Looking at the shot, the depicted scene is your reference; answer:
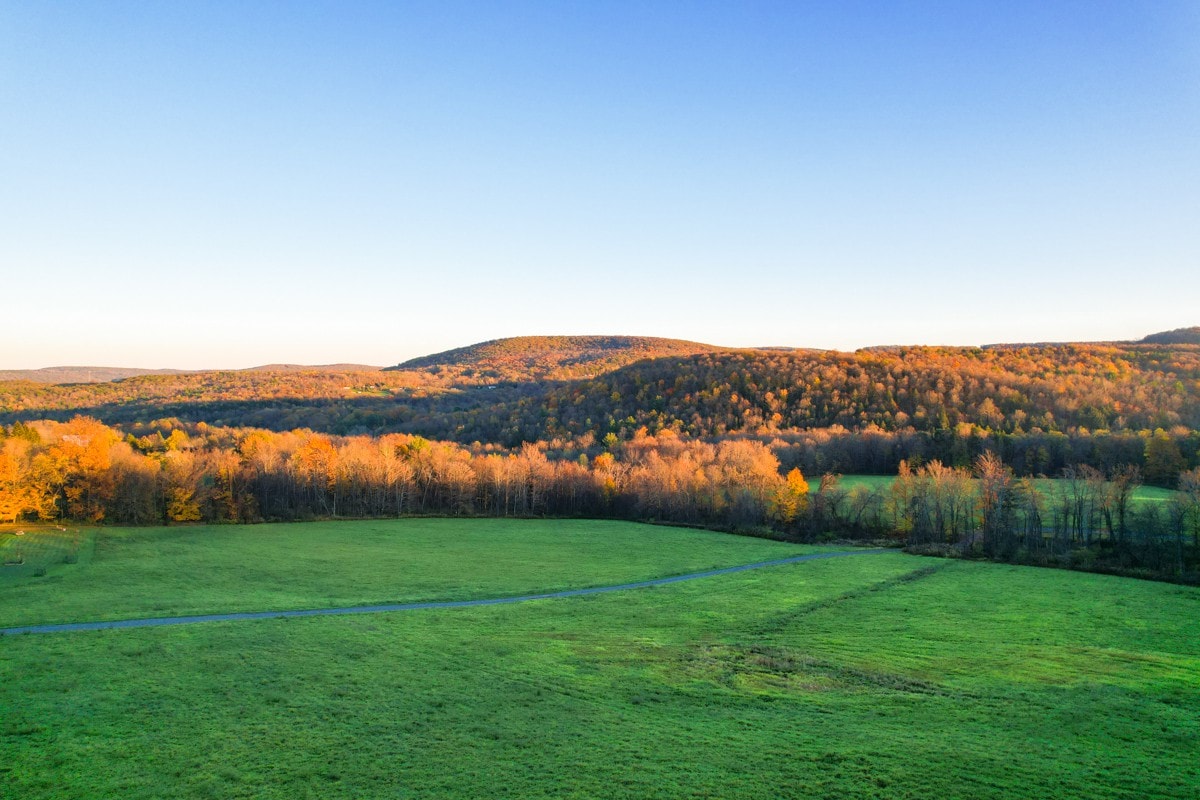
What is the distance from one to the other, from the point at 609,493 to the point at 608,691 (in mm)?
62761

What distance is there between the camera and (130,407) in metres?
166

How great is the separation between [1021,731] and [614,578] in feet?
104

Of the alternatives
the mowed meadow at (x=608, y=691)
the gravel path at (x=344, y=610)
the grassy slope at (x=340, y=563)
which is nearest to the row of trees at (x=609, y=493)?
the grassy slope at (x=340, y=563)

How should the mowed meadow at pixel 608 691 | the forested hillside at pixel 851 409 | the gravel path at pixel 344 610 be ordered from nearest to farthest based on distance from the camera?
the mowed meadow at pixel 608 691 < the gravel path at pixel 344 610 < the forested hillside at pixel 851 409

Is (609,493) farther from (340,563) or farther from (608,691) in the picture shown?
(608,691)

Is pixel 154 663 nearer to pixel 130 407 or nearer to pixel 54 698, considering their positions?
pixel 54 698

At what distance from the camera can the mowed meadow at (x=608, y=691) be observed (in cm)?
1725

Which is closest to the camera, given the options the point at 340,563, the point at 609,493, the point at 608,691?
the point at 608,691

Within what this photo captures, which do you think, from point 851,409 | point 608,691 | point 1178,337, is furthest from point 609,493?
point 1178,337

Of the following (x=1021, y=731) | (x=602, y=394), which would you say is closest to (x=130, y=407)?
(x=602, y=394)

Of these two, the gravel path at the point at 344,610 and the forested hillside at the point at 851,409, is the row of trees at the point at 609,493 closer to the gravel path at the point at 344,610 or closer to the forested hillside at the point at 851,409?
the forested hillside at the point at 851,409

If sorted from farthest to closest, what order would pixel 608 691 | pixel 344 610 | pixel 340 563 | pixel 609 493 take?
pixel 609 493, pixel 340 563, pixel 344 610, pixel 608 691

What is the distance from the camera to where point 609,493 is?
86875 millimetres

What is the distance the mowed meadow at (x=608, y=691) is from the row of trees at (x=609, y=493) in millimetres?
12068
